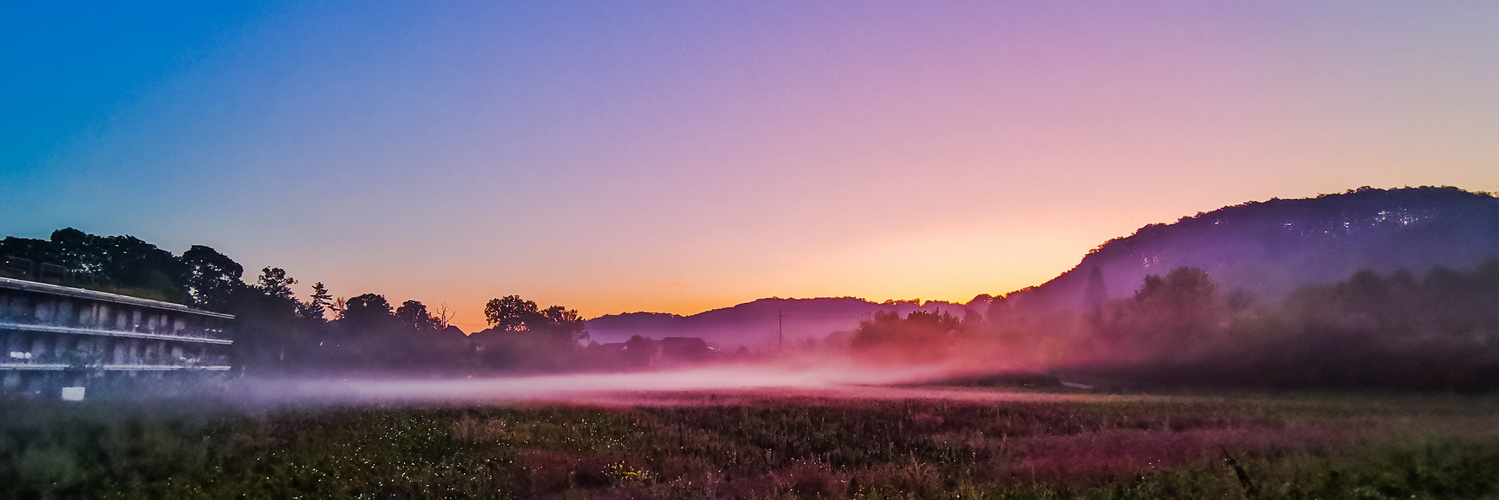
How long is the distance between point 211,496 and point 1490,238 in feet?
198

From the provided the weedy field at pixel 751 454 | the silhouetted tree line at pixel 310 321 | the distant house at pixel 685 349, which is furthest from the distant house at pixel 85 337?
the distant house at pixel 685 349

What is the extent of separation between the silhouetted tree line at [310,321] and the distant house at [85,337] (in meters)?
3.26

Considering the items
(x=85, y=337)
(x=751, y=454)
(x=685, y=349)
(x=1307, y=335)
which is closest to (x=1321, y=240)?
(x=1307, y=335)

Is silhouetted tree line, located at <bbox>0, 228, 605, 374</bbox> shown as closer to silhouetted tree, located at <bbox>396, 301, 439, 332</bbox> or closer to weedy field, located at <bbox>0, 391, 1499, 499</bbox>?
silhouetted tree, located at <bbox>396, 301, 439, 332</bbox>

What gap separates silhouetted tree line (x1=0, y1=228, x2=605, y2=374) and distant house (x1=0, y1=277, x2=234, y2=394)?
10.7 ft

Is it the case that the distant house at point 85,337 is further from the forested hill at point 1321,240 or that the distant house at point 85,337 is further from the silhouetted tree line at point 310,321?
the forested hill at point 1321,240

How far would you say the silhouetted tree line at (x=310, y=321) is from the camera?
86188mm

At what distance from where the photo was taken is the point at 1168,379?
58094mm

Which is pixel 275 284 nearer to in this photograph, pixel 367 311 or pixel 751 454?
pixel 367 311

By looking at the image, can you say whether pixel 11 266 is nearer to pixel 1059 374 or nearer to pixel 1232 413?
pixel 1232 413

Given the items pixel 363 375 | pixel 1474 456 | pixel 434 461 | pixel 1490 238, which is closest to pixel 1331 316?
pixel 1490 238

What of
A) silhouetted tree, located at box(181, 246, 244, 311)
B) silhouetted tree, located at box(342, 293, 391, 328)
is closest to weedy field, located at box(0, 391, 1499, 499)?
silhouetted tree, located at box(181, 246, 244, 311)

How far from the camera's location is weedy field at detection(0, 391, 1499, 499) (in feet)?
54.3

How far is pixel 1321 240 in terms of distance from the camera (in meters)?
59.7
